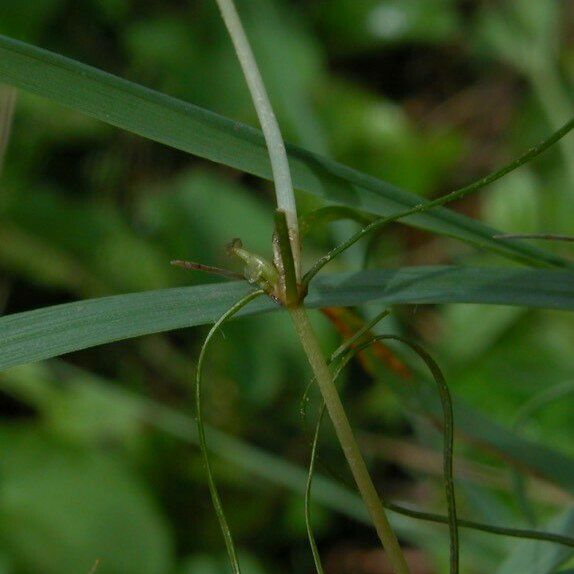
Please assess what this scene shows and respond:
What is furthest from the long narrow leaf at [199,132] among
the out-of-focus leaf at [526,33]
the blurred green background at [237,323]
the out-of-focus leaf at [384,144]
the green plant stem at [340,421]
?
the out-of-focus leaf at [526,33]

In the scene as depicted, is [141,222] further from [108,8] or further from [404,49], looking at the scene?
[404,49]

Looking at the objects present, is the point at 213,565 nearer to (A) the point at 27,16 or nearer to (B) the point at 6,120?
(B) the point at 6,120

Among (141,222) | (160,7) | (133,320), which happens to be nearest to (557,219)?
(141,222)

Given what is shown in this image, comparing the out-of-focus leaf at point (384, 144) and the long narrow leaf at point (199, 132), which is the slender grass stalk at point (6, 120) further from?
the out-of-focus leaf at point (384, 144)

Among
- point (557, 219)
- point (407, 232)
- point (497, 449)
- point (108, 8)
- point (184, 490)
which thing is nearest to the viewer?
point (497, 449)

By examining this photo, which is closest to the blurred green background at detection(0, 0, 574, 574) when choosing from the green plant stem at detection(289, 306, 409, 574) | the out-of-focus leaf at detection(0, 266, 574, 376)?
the out-of-focus leaf at detection(0, 266, 574, 376)

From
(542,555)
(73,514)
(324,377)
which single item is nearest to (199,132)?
(324,377)
